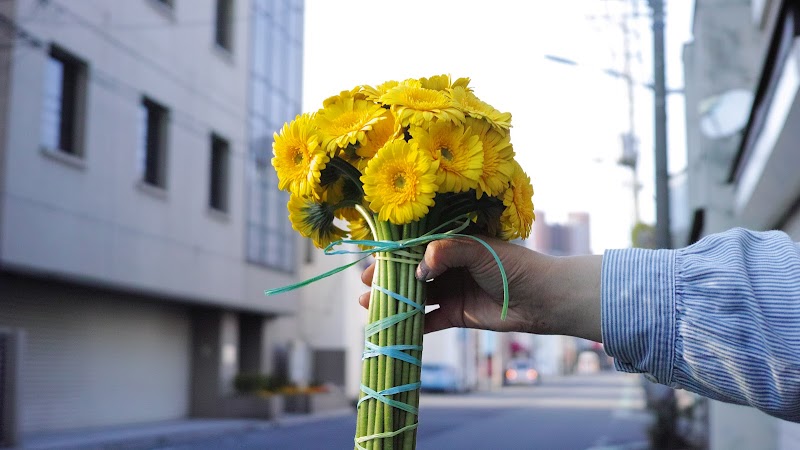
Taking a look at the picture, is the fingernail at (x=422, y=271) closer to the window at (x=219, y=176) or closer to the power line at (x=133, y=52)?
the power line at (x=133, y=52)

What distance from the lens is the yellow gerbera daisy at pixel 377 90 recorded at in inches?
76.9

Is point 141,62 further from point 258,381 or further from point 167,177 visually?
point 258,381

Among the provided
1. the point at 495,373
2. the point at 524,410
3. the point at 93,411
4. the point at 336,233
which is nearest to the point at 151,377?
the point at 93,411

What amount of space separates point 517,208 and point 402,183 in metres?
0.25

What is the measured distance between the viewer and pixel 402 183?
72.4 inches

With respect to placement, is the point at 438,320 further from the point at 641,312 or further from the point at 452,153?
the point at 641,312

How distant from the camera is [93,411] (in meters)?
21.4

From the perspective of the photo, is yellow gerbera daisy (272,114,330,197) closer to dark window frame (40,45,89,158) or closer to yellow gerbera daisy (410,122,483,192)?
yellow gerbera daisy (410,122,483,192)

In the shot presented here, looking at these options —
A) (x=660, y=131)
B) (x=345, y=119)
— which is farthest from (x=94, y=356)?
(x=345, y=119)

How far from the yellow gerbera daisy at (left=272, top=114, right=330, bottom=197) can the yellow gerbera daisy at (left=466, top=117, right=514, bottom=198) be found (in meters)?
0.30

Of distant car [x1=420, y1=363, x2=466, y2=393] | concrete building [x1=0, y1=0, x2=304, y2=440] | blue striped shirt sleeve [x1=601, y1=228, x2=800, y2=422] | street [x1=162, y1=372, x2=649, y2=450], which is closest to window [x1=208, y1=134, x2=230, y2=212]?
concrete building [x1=0, y1=0, x2=304, y2=440]

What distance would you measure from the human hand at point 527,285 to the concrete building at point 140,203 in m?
15.4

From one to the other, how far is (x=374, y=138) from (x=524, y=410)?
31.5 metres

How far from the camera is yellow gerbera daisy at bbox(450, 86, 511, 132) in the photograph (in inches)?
73.9
